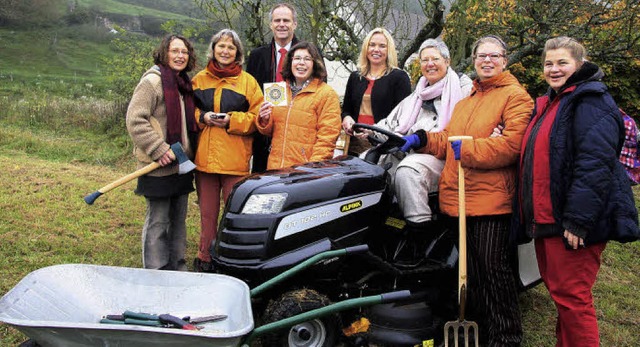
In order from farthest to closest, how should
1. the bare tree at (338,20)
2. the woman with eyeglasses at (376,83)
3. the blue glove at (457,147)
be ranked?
the bare tree at (338,20), the woman with eyeglasses at (376,83), the blue glove at (457,147)

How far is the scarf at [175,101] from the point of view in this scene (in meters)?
3.72

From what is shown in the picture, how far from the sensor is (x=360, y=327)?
3.12 metres

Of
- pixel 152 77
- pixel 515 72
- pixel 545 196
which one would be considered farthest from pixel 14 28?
pixel 545 196

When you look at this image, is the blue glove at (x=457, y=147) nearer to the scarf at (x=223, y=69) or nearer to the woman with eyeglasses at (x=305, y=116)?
the woman with eyeglasses at (x=305, y=116)

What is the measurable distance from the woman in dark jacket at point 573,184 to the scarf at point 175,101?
7.36ft

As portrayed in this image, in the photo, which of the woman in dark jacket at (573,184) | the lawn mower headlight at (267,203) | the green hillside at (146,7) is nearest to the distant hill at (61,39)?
the green hillside at (146,7)

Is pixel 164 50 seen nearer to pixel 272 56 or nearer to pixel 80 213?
pixel 272 56

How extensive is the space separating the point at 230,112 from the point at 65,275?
163 centimetres

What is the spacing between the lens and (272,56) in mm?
4453

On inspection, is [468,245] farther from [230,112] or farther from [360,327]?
[230,112]

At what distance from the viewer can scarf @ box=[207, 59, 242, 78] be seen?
396cm

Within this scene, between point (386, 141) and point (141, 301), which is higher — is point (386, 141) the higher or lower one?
the higher one

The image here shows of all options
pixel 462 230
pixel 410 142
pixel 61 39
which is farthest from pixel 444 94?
pixel 61 39

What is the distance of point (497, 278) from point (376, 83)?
5.55 feet
